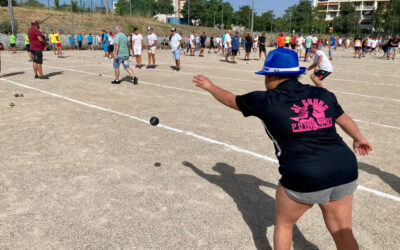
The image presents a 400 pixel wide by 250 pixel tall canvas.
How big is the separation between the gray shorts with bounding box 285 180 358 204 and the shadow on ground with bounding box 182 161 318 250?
3.36 feet

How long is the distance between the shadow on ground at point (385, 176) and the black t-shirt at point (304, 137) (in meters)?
2.60

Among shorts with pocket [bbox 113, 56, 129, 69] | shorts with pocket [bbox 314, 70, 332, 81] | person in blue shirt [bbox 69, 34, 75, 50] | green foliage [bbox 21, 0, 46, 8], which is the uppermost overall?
green foliage [bbox 21, 0, 46, 8]

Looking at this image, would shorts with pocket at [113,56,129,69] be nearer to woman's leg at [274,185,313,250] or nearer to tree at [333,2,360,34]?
woman's leg at [274,185,313,250]

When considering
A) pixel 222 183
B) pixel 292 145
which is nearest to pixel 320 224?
pixel 222 183

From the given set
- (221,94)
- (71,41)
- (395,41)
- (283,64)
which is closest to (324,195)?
(283,64)

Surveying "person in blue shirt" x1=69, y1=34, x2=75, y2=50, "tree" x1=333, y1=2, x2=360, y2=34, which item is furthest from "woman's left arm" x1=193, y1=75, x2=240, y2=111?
"tree" x1=333, y1=2, x2=360, y2=34

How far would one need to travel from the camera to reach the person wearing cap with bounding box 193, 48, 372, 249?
6.76 feet

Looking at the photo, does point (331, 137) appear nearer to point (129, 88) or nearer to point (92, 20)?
point (129, 88)

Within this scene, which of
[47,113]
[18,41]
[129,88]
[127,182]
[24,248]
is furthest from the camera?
[18,41]

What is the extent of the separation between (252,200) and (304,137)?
1.87 metres

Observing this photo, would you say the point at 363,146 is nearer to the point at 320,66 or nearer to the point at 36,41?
the point at 320,66

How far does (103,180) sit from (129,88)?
673cm

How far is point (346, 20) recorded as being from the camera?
9825cm

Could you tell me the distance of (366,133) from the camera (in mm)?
6375
